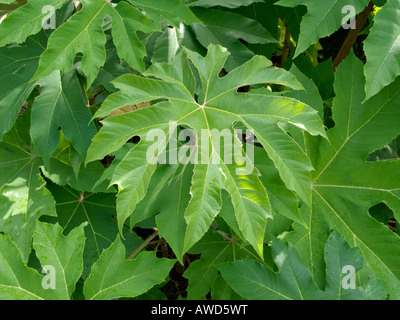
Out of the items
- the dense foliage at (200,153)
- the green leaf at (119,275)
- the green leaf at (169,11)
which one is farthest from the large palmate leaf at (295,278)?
the green leaf at (169,11)

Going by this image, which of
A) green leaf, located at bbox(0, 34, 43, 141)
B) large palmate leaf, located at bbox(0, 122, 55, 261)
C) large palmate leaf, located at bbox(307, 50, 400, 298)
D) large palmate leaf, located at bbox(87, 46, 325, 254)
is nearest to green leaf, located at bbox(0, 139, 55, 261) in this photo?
large palmate leaf, located at bbox(0, 122, 55, 261)

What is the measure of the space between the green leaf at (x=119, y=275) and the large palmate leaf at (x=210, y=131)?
21 cm

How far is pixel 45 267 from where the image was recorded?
1019 mm

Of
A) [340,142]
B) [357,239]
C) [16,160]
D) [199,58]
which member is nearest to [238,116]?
[199,58]

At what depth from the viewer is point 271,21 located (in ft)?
4.32

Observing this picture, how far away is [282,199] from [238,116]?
0.23 metres

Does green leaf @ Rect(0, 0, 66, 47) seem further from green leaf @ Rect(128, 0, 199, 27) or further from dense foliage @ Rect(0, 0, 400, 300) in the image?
green leaf @ Rect(128, 0, 199, 27)

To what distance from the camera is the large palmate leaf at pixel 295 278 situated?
1034 millimetres

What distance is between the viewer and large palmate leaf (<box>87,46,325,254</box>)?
0.87 m

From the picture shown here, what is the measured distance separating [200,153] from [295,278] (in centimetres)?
42

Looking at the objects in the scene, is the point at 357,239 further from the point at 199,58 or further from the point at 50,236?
the point at 50,236

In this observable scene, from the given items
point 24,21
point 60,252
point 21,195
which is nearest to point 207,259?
point 60,252

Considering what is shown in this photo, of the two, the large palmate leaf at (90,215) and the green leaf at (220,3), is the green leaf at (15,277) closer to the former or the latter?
the large palmate leaf at (90,215)
